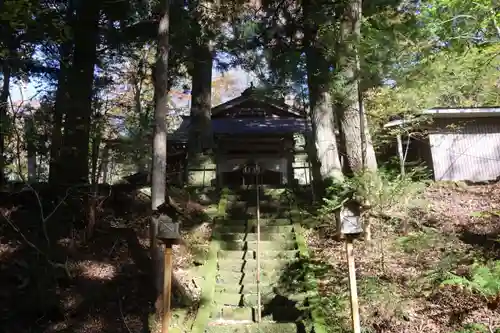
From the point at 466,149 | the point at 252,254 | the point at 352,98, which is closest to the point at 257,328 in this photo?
the point at 252,254

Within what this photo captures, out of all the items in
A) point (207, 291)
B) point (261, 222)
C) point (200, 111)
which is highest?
point (200, 111)

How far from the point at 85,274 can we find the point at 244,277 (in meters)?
2.81

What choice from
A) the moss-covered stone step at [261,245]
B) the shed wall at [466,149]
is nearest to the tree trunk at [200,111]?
the moss-covered stone step at [261,245]

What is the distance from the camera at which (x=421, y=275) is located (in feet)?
21.3

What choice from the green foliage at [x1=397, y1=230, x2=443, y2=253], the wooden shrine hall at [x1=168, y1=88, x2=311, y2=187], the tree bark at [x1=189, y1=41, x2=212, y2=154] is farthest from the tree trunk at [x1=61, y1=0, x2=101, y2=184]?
the green foliage at [x1=397, y1=230, x2=443, y2=253]

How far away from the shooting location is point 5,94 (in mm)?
8688

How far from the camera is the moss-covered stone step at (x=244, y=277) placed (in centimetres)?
723

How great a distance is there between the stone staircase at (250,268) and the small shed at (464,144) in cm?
734

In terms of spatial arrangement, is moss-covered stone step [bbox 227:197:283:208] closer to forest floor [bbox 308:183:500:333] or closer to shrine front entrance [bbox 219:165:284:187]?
forest floor [bbox 308:183:500:333]

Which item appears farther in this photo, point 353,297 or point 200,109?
point 200,109

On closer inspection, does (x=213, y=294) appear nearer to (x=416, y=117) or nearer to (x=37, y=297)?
(x=37, y=297)

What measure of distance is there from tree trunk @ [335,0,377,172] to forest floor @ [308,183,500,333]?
4.96ft

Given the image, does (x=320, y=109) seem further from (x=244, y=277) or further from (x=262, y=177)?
(x=262, y=177)

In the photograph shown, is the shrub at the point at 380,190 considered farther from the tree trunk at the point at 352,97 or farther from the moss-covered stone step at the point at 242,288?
the moss-covered stone step at the point at 242,288
